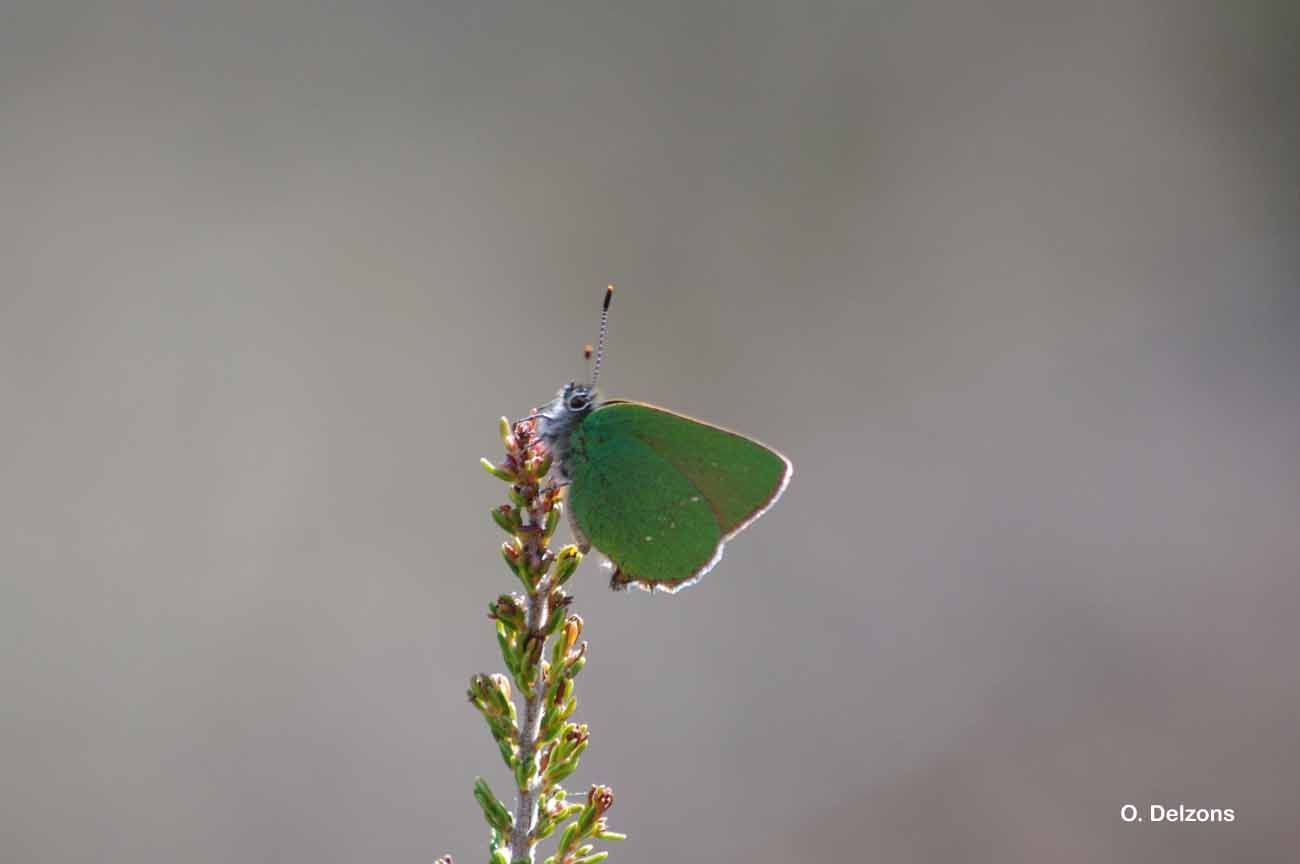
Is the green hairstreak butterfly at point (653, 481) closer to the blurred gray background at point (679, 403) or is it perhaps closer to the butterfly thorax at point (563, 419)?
the butterfly thorax at point (563, 419)

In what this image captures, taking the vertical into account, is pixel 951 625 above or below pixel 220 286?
below

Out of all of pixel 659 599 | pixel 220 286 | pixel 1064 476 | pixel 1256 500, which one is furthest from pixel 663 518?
pixel 1256 500

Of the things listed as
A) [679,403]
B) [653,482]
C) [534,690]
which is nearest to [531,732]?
[534,690]

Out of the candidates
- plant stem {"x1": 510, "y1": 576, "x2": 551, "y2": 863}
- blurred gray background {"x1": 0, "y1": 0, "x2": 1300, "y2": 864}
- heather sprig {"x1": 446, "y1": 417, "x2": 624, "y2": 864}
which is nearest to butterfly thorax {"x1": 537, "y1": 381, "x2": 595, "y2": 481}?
heather sprig {"x1": 446, "y1": 417, "x2": 624, "y2": 864}

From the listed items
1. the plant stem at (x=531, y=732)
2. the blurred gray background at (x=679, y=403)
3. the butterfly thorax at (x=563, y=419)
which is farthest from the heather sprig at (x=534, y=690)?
the blurred gray background at (x=679, y=403)

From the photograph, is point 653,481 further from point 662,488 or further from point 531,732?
point 531,732

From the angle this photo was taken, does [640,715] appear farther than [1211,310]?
No

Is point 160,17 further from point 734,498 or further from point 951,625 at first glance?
point 951,625
